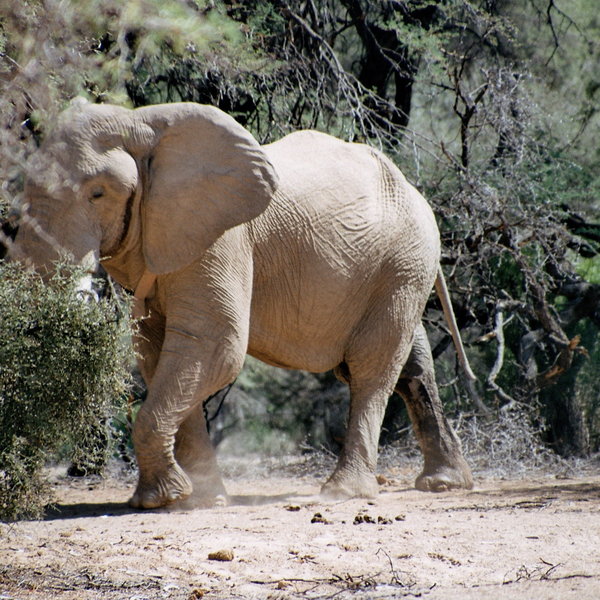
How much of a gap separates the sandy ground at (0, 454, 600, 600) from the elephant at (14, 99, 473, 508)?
64 cm

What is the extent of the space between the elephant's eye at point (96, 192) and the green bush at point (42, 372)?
1.25 m

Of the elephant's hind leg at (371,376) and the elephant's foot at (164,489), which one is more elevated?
the elephant's hind leg at (371,376)

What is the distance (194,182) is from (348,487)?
227cm

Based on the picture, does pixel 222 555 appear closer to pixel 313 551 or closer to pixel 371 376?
pixel 313 551

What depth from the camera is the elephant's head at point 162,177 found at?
565 cm

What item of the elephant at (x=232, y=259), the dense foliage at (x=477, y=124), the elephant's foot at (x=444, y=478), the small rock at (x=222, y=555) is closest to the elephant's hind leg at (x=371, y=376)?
the elephant at (x=232, y=259)

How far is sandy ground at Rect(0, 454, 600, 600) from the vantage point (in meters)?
4.11

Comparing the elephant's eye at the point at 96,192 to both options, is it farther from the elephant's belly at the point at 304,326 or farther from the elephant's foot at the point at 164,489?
the elephant's foot at the point at 164,489

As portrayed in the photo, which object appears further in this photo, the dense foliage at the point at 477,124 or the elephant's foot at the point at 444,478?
the dense foliage at the point at 477,124

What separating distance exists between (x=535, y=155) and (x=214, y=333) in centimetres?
498

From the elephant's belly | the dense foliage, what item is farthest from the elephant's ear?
the dense foliage

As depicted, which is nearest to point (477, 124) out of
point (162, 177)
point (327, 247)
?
point (327, 247)

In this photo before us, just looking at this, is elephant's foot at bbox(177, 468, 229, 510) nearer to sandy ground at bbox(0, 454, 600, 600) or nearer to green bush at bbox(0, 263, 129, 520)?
sandy ground at bbox(0, 454, 600, 600)

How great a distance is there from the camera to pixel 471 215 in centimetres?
934
